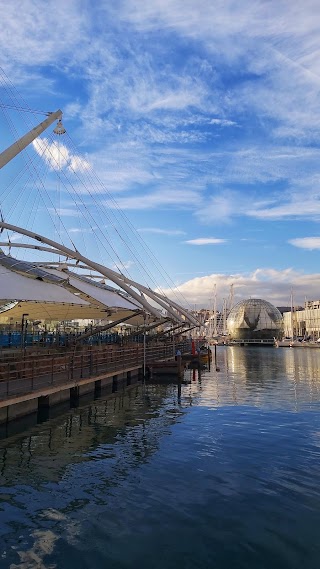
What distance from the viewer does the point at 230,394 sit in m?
32.1

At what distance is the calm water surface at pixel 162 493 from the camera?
344 inches

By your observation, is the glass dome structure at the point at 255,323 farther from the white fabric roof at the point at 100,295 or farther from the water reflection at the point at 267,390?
the white fabric roof at the point at 100,295

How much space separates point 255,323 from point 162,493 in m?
164

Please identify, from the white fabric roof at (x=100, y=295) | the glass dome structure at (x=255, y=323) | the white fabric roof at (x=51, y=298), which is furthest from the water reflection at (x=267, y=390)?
the glass dome structure at (x=255, y=323)

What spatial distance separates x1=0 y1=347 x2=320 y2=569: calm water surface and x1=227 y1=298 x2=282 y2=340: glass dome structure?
149632 millimetres

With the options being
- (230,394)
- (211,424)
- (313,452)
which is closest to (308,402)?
(230,394)

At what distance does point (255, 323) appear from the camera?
561ft

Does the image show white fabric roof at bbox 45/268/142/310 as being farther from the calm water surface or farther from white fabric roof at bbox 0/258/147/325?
the calm water surface

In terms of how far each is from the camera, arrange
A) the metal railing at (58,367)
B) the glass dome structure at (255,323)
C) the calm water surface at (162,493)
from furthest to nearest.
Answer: the glass dome structure at (255,323), the metal railing at (58,367), the calm water surface at (162,493)

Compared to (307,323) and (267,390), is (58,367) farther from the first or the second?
(307,323)

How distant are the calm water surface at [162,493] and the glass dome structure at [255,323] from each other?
149632 mm

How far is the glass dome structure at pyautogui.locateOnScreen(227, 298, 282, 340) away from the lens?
169000 millimetres

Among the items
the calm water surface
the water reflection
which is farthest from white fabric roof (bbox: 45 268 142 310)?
the calm water surface

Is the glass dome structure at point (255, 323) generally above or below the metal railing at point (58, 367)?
above
